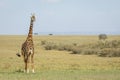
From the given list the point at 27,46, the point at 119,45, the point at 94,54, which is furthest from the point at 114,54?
the point at 27,46

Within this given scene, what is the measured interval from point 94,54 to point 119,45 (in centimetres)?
951

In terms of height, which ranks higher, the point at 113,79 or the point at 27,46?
the point at 27,46

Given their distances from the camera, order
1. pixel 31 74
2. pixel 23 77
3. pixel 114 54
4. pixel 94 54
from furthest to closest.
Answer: pixel 94 54 → pixel 114 54 → pixel 31 74 → pixel 23 77

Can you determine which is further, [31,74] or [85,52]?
[85,52]

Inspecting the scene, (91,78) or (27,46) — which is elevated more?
(27,46)

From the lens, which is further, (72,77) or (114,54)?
(114,54)

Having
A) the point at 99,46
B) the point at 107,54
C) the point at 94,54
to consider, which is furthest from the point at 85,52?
the point at 99,46

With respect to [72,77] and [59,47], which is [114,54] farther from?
[72,77]

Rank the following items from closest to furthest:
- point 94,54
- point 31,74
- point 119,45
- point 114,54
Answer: point 31,74 → point 114,54 → point 94,54 → point 119,45

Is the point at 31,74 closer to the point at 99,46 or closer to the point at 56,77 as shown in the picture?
the point at 56,77

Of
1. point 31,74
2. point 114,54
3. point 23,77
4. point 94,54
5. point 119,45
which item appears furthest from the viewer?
point 119,45

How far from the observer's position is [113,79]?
17.9m

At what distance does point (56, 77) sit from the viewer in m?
18.1

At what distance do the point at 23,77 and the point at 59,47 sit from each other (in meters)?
33.7
